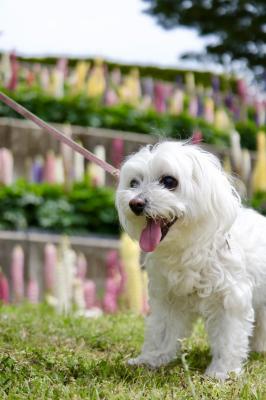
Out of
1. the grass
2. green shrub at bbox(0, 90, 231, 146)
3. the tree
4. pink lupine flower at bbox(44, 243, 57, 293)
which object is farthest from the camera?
the tree

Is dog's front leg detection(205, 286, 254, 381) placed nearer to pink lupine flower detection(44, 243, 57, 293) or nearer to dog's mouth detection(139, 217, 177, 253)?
dog's mouth detection(139, 217, 177, 253)

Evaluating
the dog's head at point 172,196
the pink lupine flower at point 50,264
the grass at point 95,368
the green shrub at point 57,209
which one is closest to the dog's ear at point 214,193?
the dog's head at point 172,196

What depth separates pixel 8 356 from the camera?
11.8 ft

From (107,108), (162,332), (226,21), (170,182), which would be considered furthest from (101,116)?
(226,21)

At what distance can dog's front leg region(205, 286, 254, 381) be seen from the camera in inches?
144

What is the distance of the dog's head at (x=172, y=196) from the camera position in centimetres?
346

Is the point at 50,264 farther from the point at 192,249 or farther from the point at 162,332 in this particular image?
the point at 192,249

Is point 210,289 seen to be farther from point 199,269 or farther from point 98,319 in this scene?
point 98,319

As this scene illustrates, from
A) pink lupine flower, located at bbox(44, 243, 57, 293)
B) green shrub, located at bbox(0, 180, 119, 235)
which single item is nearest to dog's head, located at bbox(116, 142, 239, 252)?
pink lupine flower, located at bbox(44, 243, 57, 293)

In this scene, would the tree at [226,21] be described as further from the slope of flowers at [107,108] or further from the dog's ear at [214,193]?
the dog's ear at [214,193]

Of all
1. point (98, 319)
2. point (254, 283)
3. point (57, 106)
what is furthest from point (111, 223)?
point (254, 283)

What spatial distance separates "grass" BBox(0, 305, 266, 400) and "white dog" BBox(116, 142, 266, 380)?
0.59ft

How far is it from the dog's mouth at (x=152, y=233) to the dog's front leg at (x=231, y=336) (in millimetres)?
454

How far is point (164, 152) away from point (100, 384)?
1017mm
